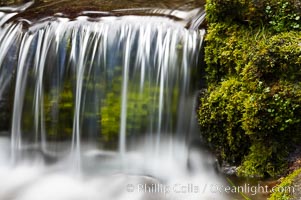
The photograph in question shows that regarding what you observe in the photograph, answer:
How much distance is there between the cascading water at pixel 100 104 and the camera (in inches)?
182

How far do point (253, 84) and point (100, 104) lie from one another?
6.41 feet

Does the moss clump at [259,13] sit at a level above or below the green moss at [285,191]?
above

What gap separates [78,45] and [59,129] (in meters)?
1.09

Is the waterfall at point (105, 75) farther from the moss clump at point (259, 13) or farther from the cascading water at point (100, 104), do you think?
the moss clump at point (259, 13)

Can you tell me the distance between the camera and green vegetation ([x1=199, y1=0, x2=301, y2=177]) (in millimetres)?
3836

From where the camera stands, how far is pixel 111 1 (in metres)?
6.09

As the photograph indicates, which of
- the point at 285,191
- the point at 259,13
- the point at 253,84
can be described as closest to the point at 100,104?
the point at 253,84

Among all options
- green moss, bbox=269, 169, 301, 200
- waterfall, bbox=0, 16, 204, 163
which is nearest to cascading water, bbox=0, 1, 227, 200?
waterfall, bbox=0, 16, 204, 163

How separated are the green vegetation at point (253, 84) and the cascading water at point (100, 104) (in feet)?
0.96

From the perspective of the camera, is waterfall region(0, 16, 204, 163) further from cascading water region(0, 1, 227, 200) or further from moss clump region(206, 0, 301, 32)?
moss clump region(206, 0, 301, 32)

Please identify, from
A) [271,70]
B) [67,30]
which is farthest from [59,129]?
[271,70]

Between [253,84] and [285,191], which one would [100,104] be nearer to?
[253,84]

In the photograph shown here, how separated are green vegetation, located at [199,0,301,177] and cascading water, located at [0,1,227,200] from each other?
0.96 feet

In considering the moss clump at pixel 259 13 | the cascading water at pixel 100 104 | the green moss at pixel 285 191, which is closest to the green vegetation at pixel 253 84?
the moss clump at pixel 259 13
